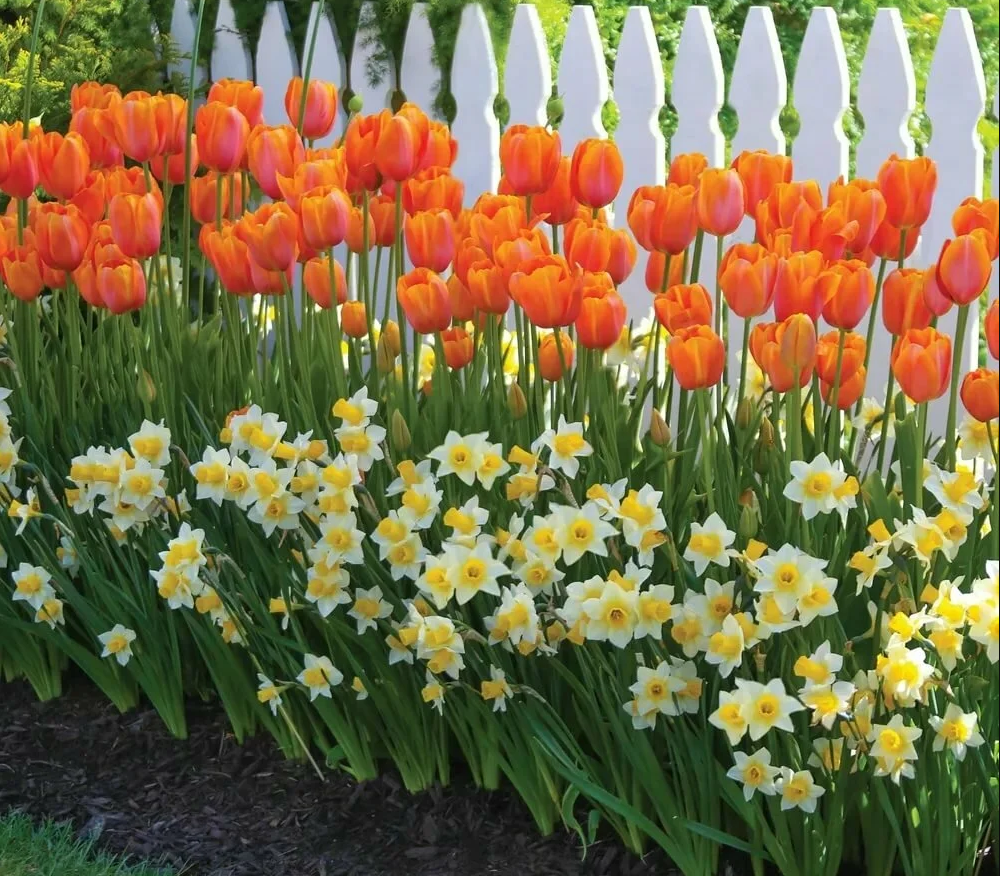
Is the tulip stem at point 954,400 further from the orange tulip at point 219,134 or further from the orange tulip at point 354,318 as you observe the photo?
the orange tulip at point 219,134

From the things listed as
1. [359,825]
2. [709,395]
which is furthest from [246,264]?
[359,825]

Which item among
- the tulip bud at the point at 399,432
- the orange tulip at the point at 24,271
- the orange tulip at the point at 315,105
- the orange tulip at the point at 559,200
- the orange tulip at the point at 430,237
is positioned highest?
the orange tulip at the point at 315,105

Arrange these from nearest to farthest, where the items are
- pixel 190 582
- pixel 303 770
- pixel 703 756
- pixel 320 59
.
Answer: pixel 703 756
pixel 190 582
pixel 303 770
pixel 320 59

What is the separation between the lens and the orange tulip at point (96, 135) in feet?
7.11

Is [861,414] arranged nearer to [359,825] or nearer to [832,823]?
[832,823]

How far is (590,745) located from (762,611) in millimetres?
475

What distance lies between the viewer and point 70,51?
3.62 m

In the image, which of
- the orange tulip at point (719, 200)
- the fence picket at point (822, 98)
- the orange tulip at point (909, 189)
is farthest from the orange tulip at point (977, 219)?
the fence picket at point (822, 98)

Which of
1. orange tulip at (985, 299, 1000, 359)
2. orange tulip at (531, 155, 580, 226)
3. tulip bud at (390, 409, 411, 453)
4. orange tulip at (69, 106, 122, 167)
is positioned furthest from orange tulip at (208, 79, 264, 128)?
orange tulip at (985, 299, 1000, 359)

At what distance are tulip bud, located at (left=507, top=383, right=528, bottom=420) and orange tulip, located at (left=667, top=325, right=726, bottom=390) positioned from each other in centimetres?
29

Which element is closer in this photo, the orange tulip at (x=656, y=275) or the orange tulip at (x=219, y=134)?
the orange tulip at (x=656, y=275)

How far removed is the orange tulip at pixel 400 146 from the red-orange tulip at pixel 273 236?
0.14 meters

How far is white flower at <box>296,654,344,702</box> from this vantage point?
6.14 feet

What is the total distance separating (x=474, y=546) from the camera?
1690 mm
